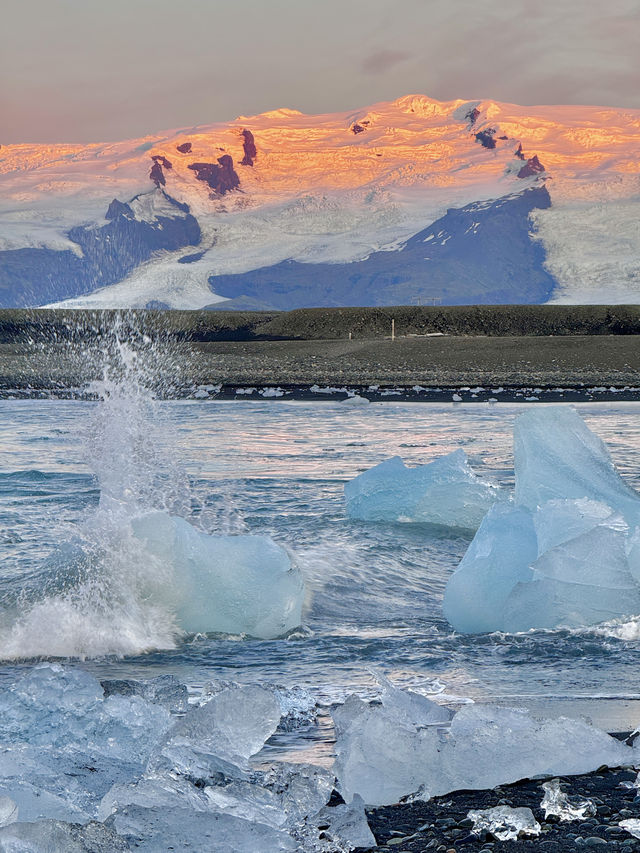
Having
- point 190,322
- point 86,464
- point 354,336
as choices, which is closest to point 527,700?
point 86,464

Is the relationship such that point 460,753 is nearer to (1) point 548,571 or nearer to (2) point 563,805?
(2) point 563,805

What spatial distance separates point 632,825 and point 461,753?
529mm

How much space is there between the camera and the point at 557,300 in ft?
441

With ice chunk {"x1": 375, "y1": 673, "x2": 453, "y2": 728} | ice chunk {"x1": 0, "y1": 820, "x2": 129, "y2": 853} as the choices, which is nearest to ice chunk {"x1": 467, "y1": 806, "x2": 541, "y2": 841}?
ice chunk {"x1": 375, "y1": 673, "x2": 453, "y2": 728}

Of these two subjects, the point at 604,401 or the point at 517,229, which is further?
the point at 517,229

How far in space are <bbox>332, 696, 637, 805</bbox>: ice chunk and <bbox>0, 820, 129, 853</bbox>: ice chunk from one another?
0.70 m

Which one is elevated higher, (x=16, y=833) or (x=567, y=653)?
(x=16, y=833)

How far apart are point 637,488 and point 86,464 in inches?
212

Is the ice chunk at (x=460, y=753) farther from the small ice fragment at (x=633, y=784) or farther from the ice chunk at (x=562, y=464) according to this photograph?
the ice chunk at (x=562, y=464)

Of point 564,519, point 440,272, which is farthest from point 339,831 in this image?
point 440,272

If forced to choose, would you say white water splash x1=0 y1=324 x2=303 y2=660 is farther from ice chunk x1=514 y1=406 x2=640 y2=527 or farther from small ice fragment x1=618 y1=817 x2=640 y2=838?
small ice fragment x1=618 y1=817 x2=640 y2=838

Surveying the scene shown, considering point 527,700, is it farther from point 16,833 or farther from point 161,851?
point 16,833

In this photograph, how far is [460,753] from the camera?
9.65 ft

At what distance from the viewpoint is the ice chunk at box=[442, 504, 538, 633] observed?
465cm
